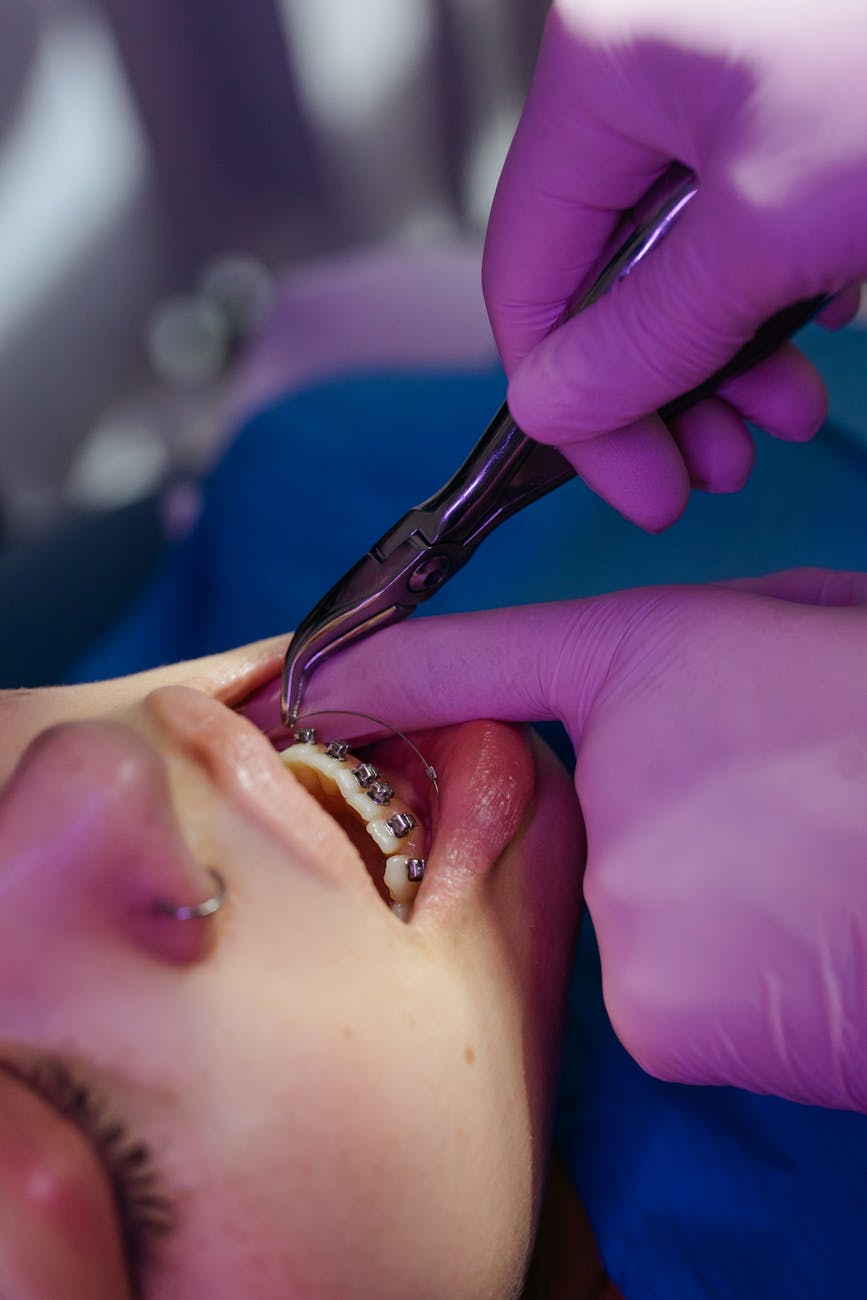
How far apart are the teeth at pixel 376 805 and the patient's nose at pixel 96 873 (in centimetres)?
19

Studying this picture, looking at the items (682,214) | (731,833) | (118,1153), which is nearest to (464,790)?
(731,833)

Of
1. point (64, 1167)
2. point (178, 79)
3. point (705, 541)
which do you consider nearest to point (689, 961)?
point (64, 1167)

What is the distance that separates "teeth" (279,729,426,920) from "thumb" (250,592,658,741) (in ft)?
0.20

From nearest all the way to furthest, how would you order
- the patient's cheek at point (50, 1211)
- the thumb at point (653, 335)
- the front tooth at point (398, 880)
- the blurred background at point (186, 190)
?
the patient's cheek at point (50, 1211), the thumb at point (653, 335), the front tooth at point (398, 880), the blurred background at point (186, 190)

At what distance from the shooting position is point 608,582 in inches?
48.4

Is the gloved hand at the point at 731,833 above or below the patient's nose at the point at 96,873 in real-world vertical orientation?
below

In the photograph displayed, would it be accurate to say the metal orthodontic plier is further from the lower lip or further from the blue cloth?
the blue cloth

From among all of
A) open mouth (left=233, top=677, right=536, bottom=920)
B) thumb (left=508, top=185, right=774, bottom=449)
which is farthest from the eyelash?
thumb (left=508, top=185, right=774, bottom=449)

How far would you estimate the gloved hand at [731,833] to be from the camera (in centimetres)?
69

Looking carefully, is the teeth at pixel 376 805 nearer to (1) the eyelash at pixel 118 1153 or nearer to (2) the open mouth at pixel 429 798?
(2) the open mouth at pixel 429 798

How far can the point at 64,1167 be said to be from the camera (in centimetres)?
63

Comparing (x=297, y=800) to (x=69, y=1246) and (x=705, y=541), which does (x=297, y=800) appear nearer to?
(x=69, y=1246)

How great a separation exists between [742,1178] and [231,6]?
2.44 m

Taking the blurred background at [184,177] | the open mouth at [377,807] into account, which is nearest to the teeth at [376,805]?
the open mouth at [377,807]
